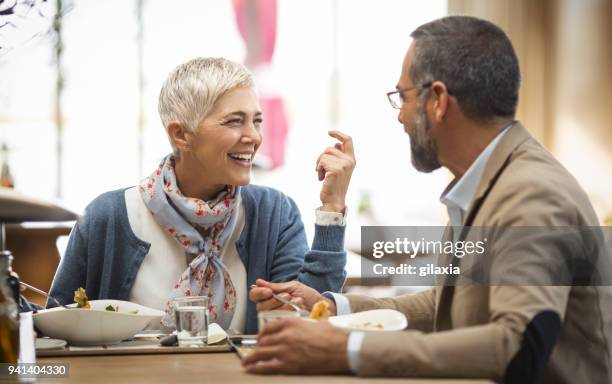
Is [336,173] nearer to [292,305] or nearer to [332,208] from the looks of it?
[332,208]

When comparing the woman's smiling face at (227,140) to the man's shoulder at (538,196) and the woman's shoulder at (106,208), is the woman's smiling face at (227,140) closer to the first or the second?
the woman's shoulder at (106,208)

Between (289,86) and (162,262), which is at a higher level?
(289,86)

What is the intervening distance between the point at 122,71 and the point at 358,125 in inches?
74.4

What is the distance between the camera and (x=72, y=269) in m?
2.21

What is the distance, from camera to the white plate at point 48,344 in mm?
1668

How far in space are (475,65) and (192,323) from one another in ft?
2.73

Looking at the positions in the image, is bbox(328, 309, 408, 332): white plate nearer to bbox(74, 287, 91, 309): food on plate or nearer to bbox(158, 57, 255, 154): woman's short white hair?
bbox(74, 287, 91, 309): food on plate

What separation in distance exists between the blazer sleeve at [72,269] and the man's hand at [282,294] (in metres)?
0.57

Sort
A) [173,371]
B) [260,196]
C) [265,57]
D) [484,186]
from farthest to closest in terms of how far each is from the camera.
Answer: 1. [265,57]
2. [260,196]
3. [484,186]
4. [173,371]

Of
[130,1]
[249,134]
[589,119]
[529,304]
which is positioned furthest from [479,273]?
[130,1]

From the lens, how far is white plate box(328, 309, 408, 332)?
1.60 meters

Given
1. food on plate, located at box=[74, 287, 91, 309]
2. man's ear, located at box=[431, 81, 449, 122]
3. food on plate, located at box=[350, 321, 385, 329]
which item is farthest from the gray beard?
food on plate, located at box=[74, 287, 91, 309]

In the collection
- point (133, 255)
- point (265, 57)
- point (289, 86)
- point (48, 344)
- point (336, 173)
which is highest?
point (265, 57)

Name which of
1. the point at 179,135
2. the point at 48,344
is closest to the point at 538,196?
the point at 48,344
